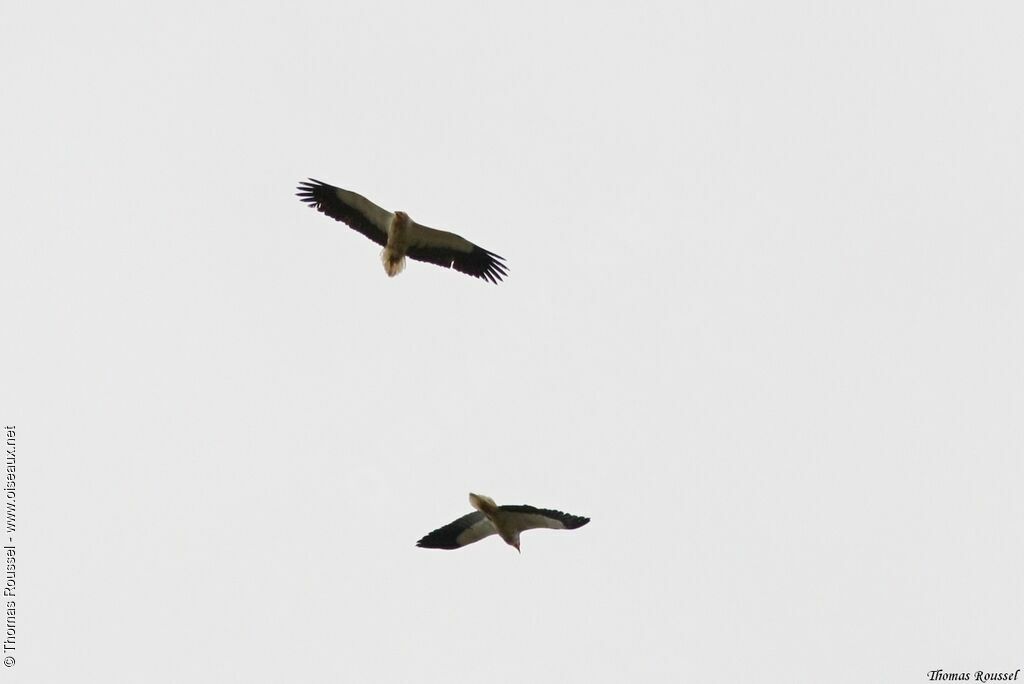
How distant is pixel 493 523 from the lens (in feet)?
66.7

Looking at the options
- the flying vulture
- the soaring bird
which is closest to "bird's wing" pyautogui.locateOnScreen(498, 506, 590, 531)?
the flying vulture

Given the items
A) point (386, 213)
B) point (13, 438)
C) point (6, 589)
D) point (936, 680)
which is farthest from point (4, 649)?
point (936, 680)

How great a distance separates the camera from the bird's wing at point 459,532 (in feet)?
67.9

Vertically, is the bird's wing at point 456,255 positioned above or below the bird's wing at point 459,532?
above

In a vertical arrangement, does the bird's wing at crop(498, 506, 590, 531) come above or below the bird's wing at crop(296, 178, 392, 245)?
below

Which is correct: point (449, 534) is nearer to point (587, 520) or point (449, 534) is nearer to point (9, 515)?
point (587, 520)

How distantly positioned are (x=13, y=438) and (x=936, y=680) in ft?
53.3

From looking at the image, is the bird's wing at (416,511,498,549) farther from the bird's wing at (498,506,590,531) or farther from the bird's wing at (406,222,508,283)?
the bird's wing at (406,222,508,283)

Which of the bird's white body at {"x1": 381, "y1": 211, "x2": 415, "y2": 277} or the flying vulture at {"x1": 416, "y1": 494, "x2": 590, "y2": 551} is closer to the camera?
the flying vulture at {"x1": 416, "y1": 494, "x2": 590, "y2": 551}

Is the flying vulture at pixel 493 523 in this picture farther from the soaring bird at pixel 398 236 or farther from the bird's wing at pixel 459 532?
the soaring bird at pixel 398 236

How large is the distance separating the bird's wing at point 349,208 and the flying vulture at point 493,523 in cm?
434

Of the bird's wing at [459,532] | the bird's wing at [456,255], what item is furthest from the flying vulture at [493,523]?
the bird's wing at [456,255]

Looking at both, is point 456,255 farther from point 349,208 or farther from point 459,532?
point 459,532

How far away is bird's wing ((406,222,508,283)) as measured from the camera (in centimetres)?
2155
